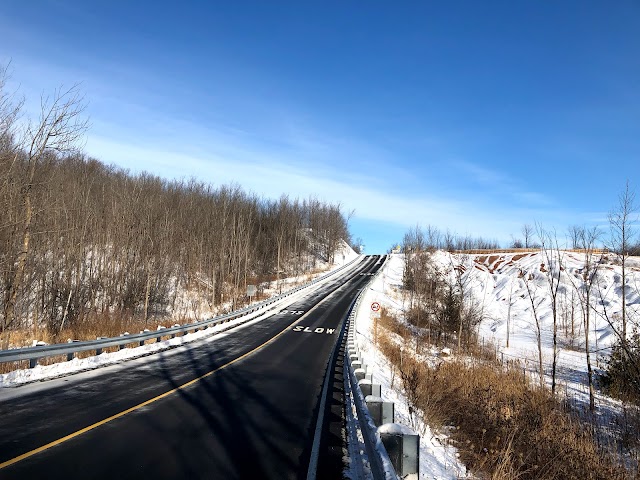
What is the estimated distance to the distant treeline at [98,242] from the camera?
19.5m

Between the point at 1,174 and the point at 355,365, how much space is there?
55.6 feet

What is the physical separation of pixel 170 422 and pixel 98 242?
3625 centimetres

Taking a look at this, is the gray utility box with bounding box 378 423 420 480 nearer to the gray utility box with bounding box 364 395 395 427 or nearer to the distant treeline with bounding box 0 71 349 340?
the gray utility box with bounding box 364 395 395 427

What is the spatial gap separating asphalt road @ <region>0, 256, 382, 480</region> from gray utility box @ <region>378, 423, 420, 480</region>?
155cm

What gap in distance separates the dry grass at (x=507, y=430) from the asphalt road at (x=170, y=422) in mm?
3373

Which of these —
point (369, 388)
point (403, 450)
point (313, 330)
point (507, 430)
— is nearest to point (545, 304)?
point (313, 330)

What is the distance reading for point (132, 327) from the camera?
21.2 m

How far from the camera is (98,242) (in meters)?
38.2

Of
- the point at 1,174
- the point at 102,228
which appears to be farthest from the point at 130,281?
the point at 1,174

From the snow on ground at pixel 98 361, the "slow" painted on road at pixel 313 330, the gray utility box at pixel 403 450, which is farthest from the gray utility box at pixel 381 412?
the "slow" painted on road at pixel 313 330

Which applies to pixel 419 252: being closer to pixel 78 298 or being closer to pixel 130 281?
pixel 130 281

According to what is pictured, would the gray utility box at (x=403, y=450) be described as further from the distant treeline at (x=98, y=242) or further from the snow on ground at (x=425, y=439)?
the distant treeline at (x=98, y=242)

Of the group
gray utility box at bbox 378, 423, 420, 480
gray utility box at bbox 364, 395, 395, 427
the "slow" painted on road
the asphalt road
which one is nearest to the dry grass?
gray utility box at bbox 364, 395, 395, 427

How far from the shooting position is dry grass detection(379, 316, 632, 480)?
7801 mm
